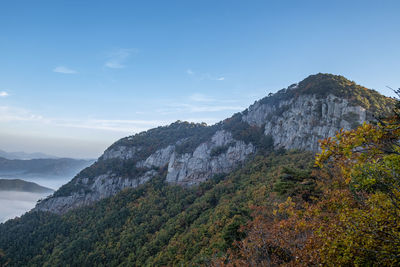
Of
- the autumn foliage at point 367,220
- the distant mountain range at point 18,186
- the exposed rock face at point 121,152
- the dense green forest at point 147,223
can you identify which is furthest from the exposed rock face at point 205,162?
the distant mountain range at point 18,186

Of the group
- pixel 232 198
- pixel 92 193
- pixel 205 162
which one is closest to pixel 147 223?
pixel 232 198

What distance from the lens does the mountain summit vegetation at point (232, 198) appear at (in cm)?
744

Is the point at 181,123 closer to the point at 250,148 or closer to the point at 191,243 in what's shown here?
the point at 250,148

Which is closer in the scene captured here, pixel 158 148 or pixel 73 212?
pixel 73 212

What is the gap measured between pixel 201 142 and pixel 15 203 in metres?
212

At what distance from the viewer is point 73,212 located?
193 feet

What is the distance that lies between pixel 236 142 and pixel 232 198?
28753 mm

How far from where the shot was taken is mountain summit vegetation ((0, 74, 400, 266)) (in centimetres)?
744

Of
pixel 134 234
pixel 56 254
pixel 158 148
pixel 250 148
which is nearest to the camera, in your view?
pixel 134 234

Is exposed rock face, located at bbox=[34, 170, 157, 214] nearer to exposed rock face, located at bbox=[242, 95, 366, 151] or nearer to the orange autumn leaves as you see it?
exposed rock face, located at bbox=[242, 95, 366, 151]

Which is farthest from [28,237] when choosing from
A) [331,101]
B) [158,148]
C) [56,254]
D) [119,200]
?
[331,101]

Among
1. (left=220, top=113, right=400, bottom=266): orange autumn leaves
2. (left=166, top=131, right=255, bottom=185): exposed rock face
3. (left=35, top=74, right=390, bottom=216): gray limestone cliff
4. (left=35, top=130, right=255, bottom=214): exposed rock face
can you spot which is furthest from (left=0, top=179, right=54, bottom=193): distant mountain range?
(left=220, top=113, right=400, bottom=266): orange autumn leaves

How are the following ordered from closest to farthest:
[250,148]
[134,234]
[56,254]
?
[134,234] → [56,254] → [250,148]

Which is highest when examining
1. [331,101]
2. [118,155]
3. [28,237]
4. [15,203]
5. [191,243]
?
[331,101]
